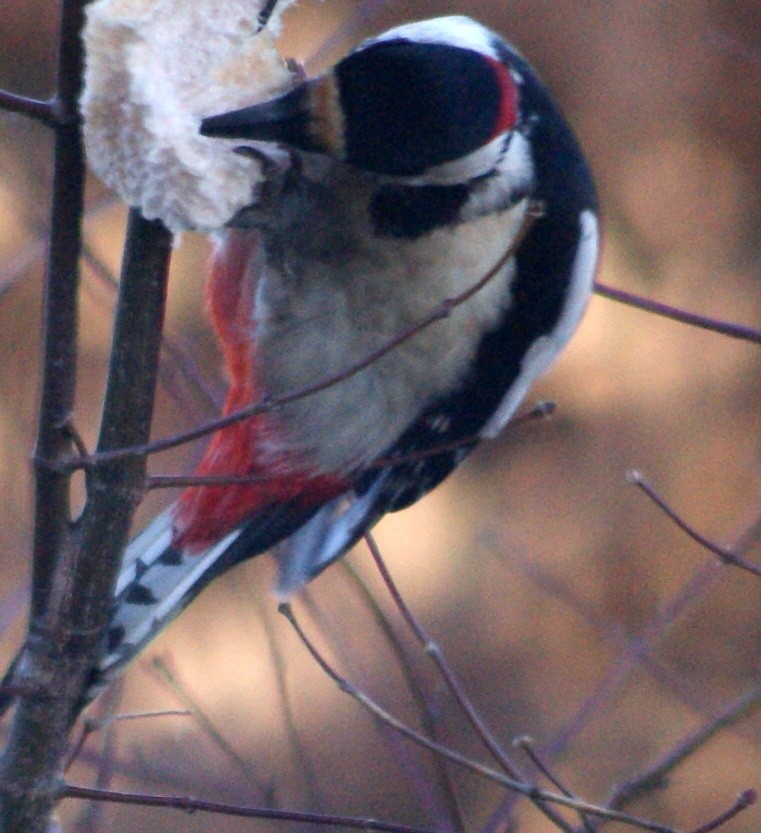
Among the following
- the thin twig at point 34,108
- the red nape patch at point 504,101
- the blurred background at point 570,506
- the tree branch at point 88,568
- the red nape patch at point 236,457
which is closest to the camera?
the thin twig at point 34,108

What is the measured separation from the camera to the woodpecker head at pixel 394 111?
1.25 m

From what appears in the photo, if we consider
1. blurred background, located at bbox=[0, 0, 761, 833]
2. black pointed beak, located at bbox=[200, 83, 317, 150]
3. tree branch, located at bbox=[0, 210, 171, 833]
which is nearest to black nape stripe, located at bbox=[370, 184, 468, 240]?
black pointed beak, located at bbox=[200, 83, 317, 150]

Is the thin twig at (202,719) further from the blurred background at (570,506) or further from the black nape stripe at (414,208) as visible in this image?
the blurred background at (570,506)

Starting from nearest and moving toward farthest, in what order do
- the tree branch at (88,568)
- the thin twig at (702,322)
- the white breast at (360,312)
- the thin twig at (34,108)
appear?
the thin twig at (34,108) → the tree branch at (88,568) → the thin twig at (702,322) → the white breast at (360,312)


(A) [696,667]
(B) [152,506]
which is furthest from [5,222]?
(A) [696,667]

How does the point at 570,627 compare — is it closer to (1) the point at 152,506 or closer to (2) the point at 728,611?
(2) the point at 728,611

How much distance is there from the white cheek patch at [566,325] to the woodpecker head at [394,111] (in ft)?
1.05

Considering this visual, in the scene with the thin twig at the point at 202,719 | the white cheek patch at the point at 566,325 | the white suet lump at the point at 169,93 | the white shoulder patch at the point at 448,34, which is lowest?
the thin twig at the point at 202,719

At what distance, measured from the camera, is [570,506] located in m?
4.21

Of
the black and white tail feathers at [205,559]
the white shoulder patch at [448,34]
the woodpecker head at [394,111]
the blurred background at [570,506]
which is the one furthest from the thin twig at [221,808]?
the blurred background at [570,506]

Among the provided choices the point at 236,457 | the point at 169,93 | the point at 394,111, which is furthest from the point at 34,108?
the point at 236,457

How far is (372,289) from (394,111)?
10.4 inches

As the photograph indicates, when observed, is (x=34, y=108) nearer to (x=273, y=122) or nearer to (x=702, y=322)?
(x=273, y=122)

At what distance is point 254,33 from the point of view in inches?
45.9
